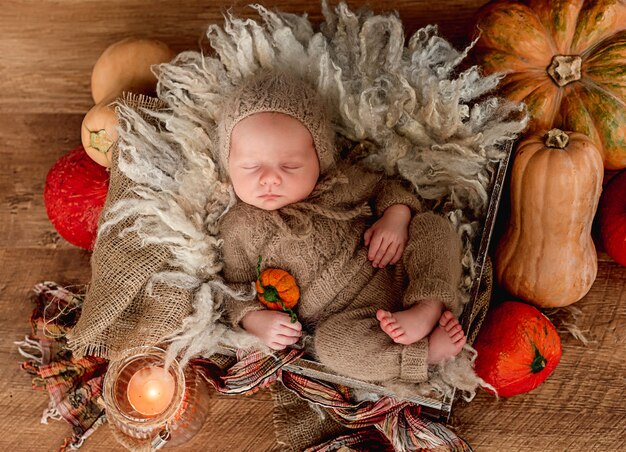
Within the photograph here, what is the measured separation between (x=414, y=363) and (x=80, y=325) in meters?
0.71

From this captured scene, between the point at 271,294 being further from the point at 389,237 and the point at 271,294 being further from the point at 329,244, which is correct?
the point at 389,237

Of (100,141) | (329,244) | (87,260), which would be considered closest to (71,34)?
(100,141)

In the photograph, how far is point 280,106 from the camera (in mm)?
1314

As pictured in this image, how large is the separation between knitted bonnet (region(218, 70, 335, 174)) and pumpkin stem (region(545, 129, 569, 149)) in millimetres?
457

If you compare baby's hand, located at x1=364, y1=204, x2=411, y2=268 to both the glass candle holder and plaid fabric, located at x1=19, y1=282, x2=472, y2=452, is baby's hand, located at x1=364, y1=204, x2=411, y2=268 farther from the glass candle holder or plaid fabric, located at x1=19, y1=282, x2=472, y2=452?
the glass candle holder

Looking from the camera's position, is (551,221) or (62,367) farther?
(62,367)

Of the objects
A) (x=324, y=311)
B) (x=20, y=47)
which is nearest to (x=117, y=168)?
(x=324, y=311)

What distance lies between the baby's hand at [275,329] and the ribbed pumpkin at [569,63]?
701mm

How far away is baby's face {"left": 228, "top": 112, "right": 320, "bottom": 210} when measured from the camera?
1.30 meters

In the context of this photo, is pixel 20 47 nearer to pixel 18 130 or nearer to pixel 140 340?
pixel 18 130

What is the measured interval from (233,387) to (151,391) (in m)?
0.18

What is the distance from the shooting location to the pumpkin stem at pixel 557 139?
1.34 m

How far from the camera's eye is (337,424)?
5.05 ft

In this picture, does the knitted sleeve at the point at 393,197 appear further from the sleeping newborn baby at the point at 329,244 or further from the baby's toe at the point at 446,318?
the baby's toe at the point at 446,318
